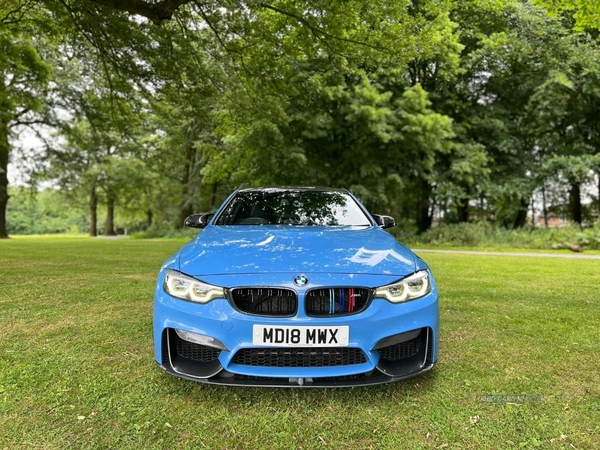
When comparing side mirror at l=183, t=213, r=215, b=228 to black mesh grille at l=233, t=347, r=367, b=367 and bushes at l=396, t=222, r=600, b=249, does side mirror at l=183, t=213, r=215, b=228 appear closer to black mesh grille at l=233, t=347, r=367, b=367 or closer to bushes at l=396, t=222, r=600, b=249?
black mesh grille at l=233, t=347, r=367, b=367

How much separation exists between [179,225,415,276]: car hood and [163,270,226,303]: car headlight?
6 cm

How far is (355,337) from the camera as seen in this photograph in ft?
7.16

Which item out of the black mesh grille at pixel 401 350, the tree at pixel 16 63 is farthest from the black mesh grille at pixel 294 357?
the tree at pixel 16 63

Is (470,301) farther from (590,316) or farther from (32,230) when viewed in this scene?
(32,230)

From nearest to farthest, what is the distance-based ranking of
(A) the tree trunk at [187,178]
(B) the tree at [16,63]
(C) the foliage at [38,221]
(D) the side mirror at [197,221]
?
(D) the side mirror at [197,221] < (B) the tree at [16,63] < (A) the tree trunk at [187,178] < (C) the foliage at [38,221]

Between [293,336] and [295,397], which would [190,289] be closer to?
[293,336]

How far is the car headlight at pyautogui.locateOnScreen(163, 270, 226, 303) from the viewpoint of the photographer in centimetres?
227

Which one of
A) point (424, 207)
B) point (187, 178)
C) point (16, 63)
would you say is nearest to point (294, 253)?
point (16, 63)

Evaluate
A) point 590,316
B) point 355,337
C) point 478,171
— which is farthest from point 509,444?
point 478,171

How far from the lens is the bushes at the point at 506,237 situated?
12745mm

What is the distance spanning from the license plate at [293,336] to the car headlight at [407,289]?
0.38 metres

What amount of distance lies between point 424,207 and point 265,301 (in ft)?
A: 56.3

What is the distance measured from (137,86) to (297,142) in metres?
5.82

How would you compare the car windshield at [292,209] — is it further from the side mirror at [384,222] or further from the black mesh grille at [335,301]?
the black mesh grille at [335,301]
